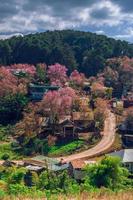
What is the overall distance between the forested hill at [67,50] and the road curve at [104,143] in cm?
1706

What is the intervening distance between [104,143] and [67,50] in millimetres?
25615

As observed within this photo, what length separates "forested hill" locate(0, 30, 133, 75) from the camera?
5509 cm

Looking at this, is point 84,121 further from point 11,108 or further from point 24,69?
point 24,69

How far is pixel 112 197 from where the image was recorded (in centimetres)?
930

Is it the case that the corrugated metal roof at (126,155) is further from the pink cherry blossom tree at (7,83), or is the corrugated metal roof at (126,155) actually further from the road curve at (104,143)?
the pink cherry blossom tree at (7,83)

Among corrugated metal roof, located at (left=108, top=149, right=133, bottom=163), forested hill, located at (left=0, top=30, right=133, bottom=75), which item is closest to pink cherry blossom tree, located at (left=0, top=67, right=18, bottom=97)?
forested hill, located at (left=0, top=30, right=133, bottom=75)

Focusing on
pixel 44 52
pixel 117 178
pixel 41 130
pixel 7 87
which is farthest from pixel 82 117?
pixel 44 52

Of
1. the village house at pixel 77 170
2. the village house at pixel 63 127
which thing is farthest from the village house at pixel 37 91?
the village house at pixel 77 170

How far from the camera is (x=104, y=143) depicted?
108 ft

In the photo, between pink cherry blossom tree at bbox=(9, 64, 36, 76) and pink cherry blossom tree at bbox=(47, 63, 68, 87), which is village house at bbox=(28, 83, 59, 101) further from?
pink cherry blossom tree at bbox=(9, 64, 36, 76)

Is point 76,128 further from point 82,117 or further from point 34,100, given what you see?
point 34,100

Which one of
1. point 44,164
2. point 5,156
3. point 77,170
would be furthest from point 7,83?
point 77,170

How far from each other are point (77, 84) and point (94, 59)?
10195 millimetres

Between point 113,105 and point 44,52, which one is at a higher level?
point 44,52
